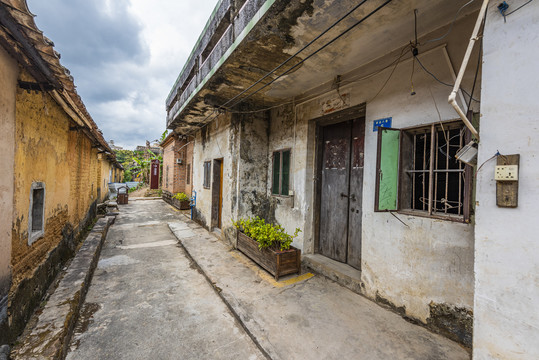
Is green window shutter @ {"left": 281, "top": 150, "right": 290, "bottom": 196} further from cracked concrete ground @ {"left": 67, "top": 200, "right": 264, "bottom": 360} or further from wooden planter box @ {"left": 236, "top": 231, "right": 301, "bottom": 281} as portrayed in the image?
cracked concrete ground @ {"left": 67, "top": 200, "right": 264, "bottom": 360}

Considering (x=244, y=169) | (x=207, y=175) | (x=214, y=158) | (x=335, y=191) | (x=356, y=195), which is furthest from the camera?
(x=207, y=175)

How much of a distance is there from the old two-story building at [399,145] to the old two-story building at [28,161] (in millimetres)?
2117

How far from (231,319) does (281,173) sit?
9.83ft

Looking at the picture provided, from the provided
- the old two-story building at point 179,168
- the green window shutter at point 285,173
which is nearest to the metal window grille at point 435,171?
the green window shutter at point 285,173

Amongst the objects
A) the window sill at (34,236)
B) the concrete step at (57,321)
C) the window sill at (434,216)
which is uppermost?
the window sill at (434,216)

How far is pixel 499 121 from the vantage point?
5.39 feet

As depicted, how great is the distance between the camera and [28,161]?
302 centimetres

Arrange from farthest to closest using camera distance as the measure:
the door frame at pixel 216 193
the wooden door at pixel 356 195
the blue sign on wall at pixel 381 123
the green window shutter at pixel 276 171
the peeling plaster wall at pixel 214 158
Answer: the door frame at pixel 216 193
the peeling plaster wall at pixel 214 158
the green window shutter at pixel 276 171
the wooden door at pixel 356 195
the blue sign on wall at pixel 381 123

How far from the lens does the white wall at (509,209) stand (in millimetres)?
1488

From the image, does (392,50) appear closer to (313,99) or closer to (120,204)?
(313,99)

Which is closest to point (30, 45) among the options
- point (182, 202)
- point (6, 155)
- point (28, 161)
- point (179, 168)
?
point (6, 155)

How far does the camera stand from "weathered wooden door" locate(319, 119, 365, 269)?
12.6 feet

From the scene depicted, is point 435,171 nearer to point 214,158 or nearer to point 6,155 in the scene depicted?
point 6,155

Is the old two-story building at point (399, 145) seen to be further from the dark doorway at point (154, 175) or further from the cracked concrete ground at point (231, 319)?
the dark doorway at point (154, 175)
